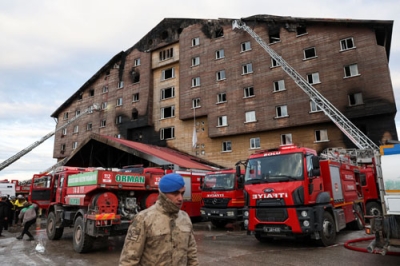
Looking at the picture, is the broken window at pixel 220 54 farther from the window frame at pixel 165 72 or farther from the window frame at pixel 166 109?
the window frame at pixel 166 109

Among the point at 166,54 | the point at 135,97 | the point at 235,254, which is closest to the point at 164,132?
the point at 135,97

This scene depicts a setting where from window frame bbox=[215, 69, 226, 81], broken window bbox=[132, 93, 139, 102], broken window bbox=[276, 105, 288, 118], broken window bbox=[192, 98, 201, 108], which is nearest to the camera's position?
broken window bbox=[276, 105, 288, 118]

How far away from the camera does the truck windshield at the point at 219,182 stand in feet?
43.8

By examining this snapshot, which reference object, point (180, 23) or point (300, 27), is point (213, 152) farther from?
point (180, 23)

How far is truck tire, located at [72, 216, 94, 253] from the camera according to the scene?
27.3 ft

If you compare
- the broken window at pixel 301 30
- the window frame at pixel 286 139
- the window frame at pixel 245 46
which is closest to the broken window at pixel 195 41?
the window frame at pixel 245 46

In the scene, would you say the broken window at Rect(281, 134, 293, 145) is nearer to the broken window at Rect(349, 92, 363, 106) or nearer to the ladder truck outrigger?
the broken window at Rect(349, 92, 363, 106)

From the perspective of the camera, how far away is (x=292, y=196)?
8023 millimetres

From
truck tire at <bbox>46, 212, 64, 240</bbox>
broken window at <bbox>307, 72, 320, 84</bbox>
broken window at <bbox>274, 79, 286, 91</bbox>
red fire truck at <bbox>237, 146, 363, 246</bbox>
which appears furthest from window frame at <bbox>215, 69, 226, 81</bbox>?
truck tire at <bbox>46, 212, 64, 240</bbox>

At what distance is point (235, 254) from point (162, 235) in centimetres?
578

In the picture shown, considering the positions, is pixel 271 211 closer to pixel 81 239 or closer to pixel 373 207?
pixel 81 239

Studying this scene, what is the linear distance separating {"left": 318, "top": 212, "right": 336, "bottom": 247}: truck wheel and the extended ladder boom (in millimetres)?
11101

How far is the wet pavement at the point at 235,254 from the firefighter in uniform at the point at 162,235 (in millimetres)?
4472

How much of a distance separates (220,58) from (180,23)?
8376 millimetres
